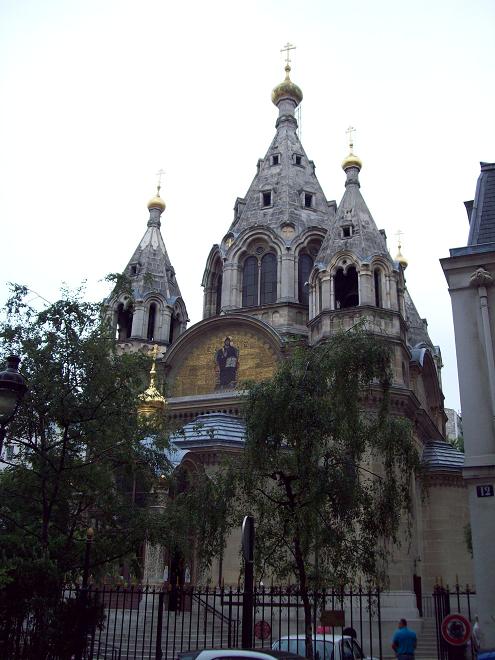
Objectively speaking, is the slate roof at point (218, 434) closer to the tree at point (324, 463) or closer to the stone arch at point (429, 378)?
the stone arch at point (429, 378)

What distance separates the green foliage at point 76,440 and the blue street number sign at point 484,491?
5765mm

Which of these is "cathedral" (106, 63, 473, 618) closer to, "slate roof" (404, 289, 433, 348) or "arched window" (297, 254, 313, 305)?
"arched window" (297, 254, 313, 305)

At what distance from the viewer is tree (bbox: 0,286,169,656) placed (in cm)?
1325

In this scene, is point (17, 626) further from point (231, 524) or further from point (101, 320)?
point (101, 320)

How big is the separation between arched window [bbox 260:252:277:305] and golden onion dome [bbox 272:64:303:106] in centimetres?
1216

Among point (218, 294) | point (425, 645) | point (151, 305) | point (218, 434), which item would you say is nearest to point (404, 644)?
point (425, 645)

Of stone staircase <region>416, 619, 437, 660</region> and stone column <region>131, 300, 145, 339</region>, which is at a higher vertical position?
stone column <region>131, 300, 145, 339</region>

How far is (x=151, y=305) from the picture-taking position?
33.6 m

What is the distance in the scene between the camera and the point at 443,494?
27.5 m

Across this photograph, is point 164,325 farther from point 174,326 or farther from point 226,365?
point 226,365

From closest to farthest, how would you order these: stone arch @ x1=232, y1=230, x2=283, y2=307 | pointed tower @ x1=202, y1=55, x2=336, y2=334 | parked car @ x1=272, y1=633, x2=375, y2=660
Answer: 1. parked car @ x1=272, y1=633, x2=375, y2=660
2. pointed tower @ x1=202, y1=55, x2=336, y2=334
3. stone arch @ x1=232, y1=230, x2=283, y2=307

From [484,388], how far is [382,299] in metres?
14.0

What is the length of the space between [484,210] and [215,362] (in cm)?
1498

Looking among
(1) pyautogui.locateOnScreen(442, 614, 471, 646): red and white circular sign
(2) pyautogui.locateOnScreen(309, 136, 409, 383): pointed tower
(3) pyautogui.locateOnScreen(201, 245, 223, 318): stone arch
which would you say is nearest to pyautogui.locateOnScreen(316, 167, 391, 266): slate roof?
(2) pyautogui.locateOnScreen(309, 136, 409, 383): pointed tower
